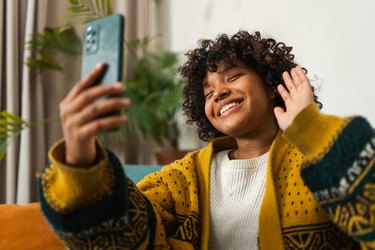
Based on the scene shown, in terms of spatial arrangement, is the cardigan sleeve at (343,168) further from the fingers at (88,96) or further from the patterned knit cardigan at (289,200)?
the fingers at (88,96)

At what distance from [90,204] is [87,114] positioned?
17cm

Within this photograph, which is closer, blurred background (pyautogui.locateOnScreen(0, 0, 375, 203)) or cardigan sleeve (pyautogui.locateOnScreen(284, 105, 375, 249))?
cardigan sleeve (pyautogui.locateOnScreen(284, 105, 375, 249))

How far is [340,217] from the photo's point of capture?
0.72 m

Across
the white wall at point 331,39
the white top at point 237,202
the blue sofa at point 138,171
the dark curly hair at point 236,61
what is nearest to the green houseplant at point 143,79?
the white wall at point 331,39

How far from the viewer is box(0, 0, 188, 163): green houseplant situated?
2334mm

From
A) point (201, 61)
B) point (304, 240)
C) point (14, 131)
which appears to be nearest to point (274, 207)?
point (304, 240)

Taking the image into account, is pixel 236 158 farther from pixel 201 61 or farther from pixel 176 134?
pixel 176 134

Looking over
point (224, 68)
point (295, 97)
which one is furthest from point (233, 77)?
point (295, 97)

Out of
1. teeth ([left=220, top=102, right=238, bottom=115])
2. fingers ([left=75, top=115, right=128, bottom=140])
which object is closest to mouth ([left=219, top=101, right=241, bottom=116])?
teeth ([left=220, top=102, right=238, bottom=115])

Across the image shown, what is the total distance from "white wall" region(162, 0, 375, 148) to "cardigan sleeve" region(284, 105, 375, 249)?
1.94 feet

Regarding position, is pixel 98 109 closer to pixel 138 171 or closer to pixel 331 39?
pixel 138 171

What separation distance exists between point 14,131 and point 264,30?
1.26m

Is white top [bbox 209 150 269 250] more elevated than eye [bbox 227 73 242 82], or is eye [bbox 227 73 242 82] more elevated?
eye [bbox 227 73 242 82]

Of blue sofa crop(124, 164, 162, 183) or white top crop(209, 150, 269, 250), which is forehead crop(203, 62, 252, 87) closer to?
white top crop(209, 150, 269, 250)
